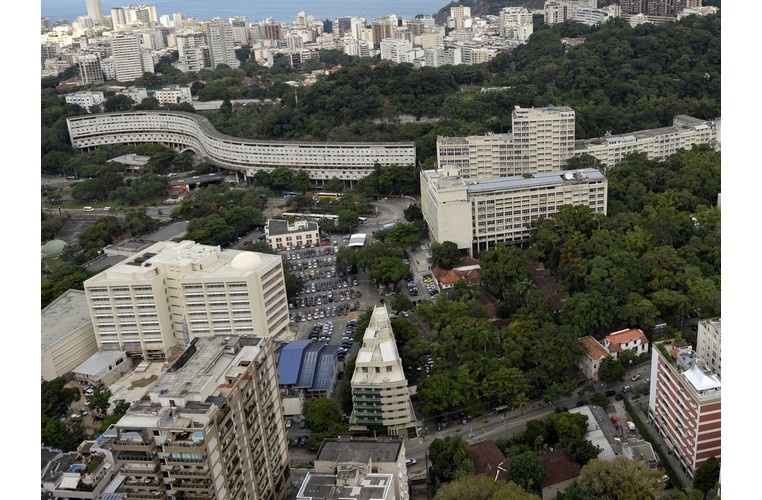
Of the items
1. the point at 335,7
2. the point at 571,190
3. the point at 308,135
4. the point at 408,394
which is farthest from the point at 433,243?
the point at 335,7

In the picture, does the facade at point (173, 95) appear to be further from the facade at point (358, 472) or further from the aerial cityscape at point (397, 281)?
the facade at point (358, 472)

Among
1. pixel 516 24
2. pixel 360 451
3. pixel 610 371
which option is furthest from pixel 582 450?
pixel 516 24

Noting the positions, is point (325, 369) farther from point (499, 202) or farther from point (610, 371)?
point (499, 202)

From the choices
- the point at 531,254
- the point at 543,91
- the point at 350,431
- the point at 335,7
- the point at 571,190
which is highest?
the point at 335,7

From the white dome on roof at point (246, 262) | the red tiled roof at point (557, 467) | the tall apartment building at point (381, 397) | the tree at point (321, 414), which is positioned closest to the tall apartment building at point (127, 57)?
the white dome on roof at point (246, 262)

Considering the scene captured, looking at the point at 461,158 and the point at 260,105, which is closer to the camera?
the point at 461,158

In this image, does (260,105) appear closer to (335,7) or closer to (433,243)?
(433,243)
